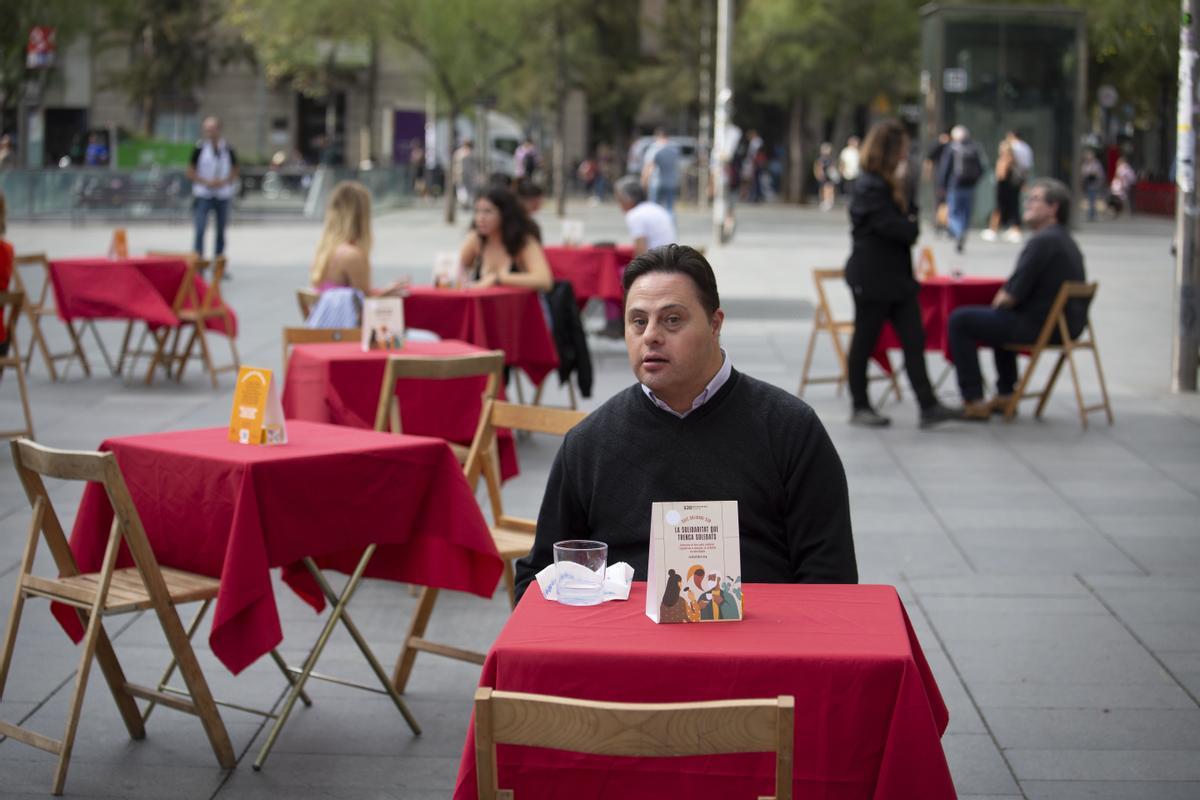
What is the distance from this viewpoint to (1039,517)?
837cm

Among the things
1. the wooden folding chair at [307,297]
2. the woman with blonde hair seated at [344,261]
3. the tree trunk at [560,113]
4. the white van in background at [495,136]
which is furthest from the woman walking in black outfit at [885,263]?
the white van in background at [495,136]

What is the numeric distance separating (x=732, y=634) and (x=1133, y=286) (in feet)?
60.8

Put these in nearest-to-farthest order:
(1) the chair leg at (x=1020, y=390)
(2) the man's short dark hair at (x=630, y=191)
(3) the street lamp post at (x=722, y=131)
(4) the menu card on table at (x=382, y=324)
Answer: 1. (4) the menu card on table at (x=382, y=324)
2. (1) the chair leg at (x=1020, y=390)
3. (2) the man's short dark hair at (x=630, y=191)
4. (3) the street lamp post at (x=722, y=131)

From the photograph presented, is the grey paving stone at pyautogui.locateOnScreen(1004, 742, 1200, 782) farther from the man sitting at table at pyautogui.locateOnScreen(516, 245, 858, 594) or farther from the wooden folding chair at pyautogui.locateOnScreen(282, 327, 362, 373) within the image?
the wooden folding chair at pyautogui.locateOnScreen(282, 327, 362, 373)

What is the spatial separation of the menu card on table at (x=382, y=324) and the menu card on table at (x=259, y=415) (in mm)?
2666

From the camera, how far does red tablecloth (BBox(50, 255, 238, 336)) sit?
12188 millimetres

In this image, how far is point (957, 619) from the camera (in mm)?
6531

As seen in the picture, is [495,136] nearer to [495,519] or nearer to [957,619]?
[495,519]

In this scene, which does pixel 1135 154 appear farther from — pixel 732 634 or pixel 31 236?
pixel 732 634

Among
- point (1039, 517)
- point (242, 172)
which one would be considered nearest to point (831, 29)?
point (242, 172)

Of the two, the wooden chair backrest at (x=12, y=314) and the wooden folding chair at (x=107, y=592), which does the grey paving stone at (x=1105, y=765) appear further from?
the wooden chair backrest at (x=12, y=314)

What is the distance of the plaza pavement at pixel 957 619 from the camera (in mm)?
4938

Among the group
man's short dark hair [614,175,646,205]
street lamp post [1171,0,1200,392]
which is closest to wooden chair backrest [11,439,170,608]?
street lamp post [1171,0,1200,392]

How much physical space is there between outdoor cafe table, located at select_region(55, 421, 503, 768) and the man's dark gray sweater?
1.25m
